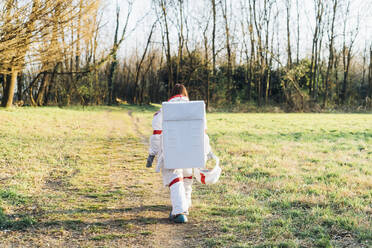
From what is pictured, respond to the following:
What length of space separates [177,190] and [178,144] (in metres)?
0.64

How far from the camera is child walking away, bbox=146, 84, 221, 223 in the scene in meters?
4.22

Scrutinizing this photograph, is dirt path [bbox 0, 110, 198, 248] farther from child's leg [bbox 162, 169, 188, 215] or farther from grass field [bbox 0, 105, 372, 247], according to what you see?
child's leg [bbox 162, 169, 188, 215]

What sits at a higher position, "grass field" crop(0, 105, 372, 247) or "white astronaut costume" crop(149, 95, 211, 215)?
"white astronaut costume" crop(149, 95, 211, 215)

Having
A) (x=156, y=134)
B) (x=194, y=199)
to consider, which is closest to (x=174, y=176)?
(x=156, y=134)

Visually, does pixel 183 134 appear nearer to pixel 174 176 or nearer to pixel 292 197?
pixel 174 176

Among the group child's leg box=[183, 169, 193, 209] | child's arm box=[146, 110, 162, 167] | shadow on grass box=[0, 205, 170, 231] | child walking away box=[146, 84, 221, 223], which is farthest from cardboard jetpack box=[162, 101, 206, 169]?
shadow on grass box=[0, 205, 170, 231]

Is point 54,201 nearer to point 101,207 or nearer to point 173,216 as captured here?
point 101,207

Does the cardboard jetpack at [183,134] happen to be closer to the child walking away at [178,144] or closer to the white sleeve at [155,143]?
the child walking away at [178,144]

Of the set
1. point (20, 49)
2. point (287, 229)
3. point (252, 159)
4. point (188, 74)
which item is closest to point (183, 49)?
point (188, 74)

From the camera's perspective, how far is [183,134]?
169 inches

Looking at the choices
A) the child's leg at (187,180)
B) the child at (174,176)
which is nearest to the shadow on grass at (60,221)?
the child at (174,176)

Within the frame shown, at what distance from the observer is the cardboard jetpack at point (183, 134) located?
4199 millimetres

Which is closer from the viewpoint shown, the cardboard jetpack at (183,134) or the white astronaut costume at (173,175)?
the cardboard jetpack at (183,134)

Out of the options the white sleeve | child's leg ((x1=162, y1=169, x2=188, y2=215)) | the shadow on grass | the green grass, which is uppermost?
the white sleeve
